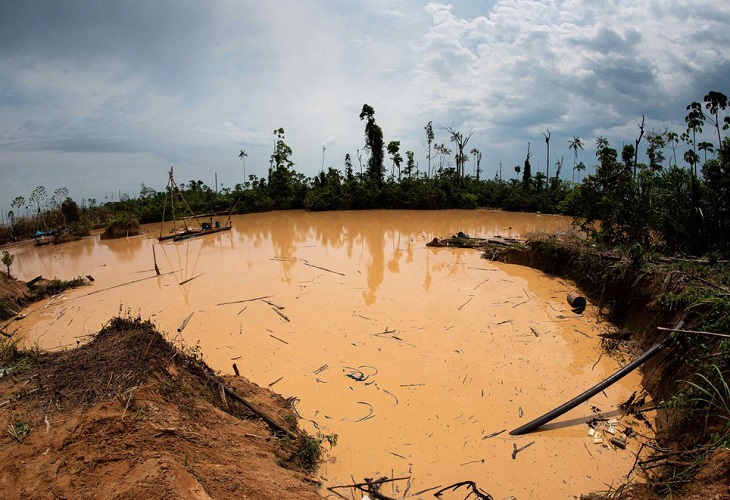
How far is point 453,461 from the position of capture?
336cm

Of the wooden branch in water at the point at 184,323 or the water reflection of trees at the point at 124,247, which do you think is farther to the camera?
the water reflection of trees at the point at 124,247

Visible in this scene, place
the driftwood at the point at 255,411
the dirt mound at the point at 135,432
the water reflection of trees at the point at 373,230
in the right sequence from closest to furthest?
the dirt mound at the point at 135,432 → the driftwood at the point at 255,411 → the water reflection of trees at the point at 373,230

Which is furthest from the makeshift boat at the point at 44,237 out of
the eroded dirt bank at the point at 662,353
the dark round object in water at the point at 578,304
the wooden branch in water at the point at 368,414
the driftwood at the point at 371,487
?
the dark round object in water at the point at 578,304

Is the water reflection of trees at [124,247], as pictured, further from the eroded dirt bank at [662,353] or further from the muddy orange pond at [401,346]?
the eroded dirt bank at [662,353]

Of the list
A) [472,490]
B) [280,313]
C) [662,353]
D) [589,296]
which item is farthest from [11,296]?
[589,296]

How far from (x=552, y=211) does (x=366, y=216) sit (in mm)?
11153

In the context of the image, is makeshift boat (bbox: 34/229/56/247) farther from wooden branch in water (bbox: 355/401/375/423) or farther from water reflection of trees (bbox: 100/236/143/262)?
wooden branch in water (bbox: 355/401/375/423)

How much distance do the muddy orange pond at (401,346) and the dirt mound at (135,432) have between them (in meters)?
0.74

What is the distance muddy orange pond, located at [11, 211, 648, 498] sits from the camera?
3369 millimetres

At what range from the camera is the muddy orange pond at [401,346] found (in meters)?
3.37

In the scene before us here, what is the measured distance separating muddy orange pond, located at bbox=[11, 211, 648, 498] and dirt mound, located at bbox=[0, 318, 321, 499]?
744 mm

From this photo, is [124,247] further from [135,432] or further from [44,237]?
[135,432]

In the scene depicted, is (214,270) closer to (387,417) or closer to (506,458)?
(387,417)

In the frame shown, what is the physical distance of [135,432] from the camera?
2424mm
